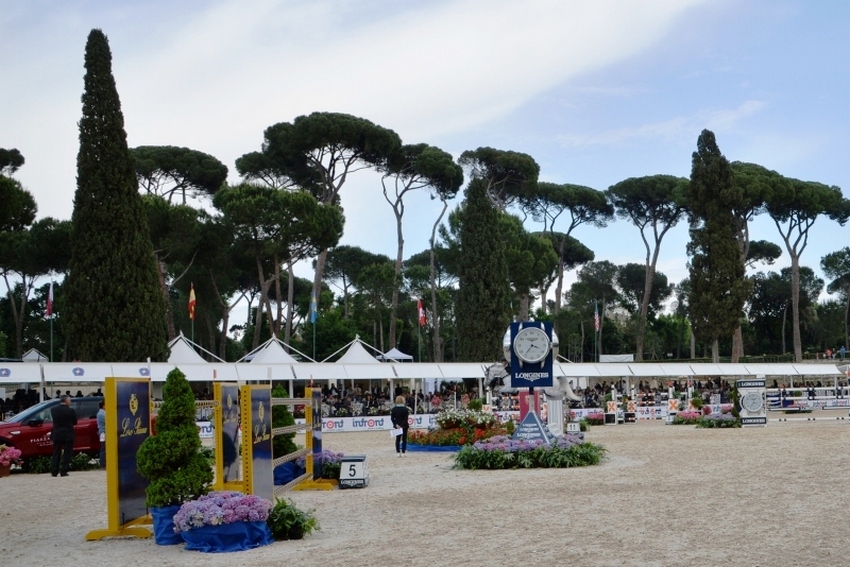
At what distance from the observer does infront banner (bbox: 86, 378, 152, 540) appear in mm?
10234

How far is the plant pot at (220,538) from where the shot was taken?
9586 mm

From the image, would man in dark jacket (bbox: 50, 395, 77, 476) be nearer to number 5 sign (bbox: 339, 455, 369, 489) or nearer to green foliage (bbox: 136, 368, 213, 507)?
number 5 sign (bbox: 339, 455, 369, 489)

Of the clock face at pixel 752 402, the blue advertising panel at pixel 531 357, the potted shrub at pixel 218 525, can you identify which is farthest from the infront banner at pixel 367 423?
the potted shrub at pixel 218 525

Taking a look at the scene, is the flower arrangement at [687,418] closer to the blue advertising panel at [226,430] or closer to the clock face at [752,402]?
the clock face at [752,402]

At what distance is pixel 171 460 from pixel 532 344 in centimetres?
1109

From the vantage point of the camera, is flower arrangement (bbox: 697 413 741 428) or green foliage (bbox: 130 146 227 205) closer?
flower arrangement (bbox: 697 413 741 428)

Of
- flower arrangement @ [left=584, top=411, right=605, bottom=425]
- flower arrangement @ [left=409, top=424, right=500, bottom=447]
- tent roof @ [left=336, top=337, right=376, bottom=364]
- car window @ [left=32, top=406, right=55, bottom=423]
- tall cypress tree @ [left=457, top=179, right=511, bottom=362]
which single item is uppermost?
tall cypress tree @ [left=457, top=179, right=511, bottom=362]

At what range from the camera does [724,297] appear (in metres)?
54.1

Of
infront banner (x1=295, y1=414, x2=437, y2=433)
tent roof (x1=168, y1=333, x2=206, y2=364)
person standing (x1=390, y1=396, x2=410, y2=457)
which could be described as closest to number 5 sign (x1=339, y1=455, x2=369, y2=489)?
person standing (x1=390, y1=396, x2=410, y2=457)

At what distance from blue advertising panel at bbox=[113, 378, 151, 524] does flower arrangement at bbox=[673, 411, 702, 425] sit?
25.3 m

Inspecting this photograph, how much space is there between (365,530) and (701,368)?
120 ft

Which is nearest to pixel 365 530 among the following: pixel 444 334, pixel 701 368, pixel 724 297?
pixel 701 368

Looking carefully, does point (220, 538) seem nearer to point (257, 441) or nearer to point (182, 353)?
point (257, 441)

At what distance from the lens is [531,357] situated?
19.9 meters
